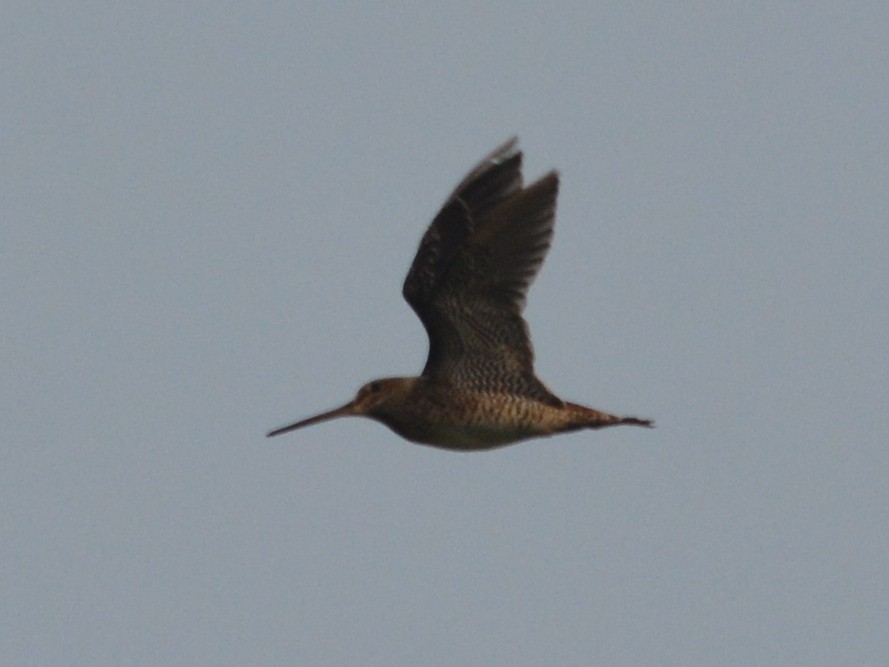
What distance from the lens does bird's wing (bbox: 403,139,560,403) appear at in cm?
1873

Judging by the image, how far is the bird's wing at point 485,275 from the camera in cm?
1873

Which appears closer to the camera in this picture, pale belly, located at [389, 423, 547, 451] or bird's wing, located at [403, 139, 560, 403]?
bird's wing, located at [403, 139, 560, 403]

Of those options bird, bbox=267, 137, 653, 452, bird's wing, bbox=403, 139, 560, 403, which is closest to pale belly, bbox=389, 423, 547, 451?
bird, bbox=267, 137, 653, 452

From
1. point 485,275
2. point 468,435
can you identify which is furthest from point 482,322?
point 468,435

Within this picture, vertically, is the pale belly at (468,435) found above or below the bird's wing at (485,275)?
below

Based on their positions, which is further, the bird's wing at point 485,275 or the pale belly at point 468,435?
the pale belly at point 468,435

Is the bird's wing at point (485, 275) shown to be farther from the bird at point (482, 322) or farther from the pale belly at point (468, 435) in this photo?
the pale belly at point (468, 435)

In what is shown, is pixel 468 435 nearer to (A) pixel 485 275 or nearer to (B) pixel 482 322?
(B) pixel 482 322

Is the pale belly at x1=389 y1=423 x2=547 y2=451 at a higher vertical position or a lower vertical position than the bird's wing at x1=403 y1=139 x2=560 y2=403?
lower

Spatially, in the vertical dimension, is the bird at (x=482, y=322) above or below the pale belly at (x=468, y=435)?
above

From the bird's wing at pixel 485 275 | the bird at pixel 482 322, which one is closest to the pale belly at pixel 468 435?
the bird at pixel 482 322

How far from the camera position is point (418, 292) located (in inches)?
739

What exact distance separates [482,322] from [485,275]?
303 mm

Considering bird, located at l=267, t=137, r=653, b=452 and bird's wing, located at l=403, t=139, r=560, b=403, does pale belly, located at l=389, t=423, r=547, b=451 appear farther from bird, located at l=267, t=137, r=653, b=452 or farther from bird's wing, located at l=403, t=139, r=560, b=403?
bird's wing, located at l=403, t=139, r=560, b=403
